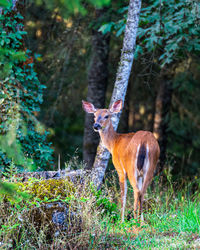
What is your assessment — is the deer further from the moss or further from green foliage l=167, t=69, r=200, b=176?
green foliage l=167, t=69, r=200, b=176

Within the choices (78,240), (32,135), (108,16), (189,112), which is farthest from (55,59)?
(78,240)

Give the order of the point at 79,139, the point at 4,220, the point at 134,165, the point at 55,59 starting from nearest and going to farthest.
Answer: the point at 4,220 → the point at 134,165 → the point at 55,59 → the point at 79,139

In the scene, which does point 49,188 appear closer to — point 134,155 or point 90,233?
point 90,233

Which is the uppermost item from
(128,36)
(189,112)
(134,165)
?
(128,36)

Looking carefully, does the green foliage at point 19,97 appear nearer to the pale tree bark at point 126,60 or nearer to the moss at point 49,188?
the pale tree bark at point 126,60

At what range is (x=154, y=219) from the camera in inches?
A: 211

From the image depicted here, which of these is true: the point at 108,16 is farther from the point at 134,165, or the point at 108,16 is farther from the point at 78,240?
the point at 78,240

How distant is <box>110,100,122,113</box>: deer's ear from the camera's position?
6.33 m

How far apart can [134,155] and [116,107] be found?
42.5 inches

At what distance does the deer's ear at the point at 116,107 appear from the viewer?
633 cm

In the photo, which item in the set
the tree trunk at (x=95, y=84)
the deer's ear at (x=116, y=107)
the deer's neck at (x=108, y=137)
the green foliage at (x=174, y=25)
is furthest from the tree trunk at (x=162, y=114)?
the deer's ear at (x=116, y=107)

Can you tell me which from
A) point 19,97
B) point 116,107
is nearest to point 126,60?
point 116,107

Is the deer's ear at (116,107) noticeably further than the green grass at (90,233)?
Yes

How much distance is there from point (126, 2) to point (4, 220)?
6058 mm
